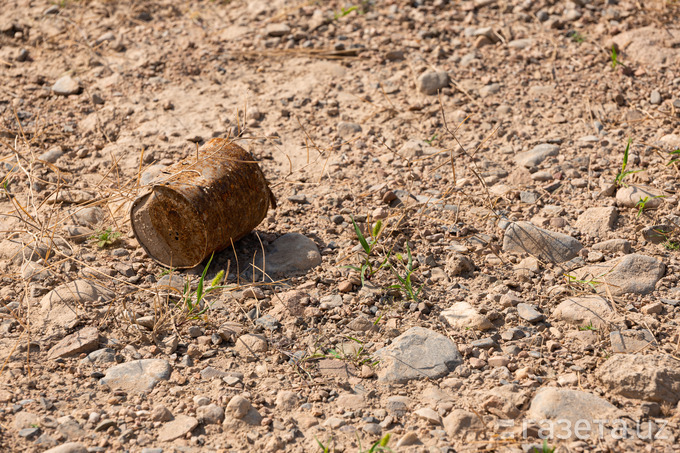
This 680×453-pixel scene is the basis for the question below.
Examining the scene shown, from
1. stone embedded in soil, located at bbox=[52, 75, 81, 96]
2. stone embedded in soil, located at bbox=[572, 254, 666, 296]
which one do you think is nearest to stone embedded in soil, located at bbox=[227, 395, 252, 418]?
stone embedded in soil, located at bbox=[572, 254, 666, 296]

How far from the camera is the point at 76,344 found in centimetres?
273

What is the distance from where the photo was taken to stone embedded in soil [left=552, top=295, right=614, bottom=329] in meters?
2.80

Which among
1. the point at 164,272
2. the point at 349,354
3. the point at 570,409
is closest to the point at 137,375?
the point at 164,272

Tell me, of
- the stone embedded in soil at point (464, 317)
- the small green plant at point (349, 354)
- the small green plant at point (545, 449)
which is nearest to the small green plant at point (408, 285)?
the stone embedded in soil at point (464, 317)

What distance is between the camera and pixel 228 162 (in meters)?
3.21

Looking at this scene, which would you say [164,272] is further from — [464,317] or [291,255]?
[464,317]

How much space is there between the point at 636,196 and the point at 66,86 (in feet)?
13.0

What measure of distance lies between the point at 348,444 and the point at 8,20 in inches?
196

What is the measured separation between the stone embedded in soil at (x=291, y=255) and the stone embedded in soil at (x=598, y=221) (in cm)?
141

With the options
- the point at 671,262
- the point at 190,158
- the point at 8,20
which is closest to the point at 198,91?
the point at 190,158

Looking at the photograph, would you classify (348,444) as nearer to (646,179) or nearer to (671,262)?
(671,262)

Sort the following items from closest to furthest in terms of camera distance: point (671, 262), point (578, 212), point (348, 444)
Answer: point (348, 444) → point (671, 262) → point (578, 212)

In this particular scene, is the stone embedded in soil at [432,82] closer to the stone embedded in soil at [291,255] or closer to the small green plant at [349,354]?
the stone embedded in soil at [291,255]

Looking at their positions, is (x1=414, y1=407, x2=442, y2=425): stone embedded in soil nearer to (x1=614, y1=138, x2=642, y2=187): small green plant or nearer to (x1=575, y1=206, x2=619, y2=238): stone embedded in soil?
(x1=575, y1=206, x2=619, y2=238): stone embedded in soil
